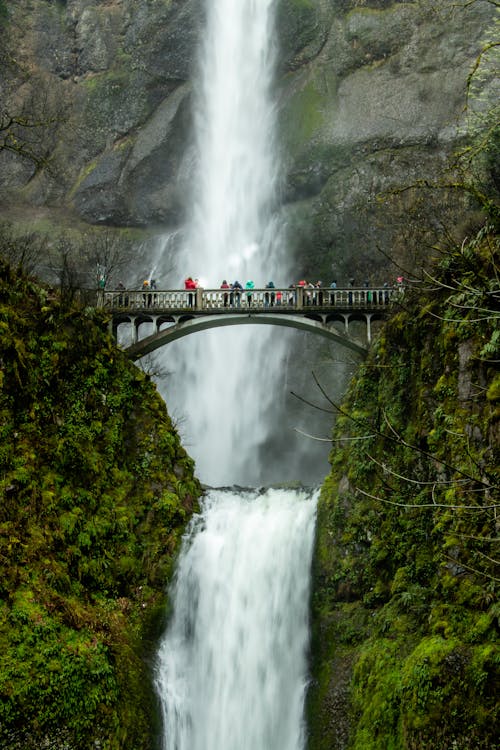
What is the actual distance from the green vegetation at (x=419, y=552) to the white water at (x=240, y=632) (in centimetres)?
73

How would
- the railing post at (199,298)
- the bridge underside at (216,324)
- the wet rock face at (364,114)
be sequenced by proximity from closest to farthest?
the bridge underside at (216,324)
the railing post at (199,298)
the wet rock face at (364,114)

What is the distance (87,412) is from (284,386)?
17886mm

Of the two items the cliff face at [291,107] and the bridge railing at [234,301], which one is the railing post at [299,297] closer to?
the bridge railing at [234,301]

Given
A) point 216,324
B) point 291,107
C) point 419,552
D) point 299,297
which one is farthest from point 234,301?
point 291,107

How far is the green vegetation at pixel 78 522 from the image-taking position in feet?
50.3

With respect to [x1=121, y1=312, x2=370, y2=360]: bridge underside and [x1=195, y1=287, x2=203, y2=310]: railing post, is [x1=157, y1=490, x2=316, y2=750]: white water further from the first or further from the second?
[x1=195, y1=287, x2=203, y2=310]: railing post

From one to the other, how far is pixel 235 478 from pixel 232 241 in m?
15.1

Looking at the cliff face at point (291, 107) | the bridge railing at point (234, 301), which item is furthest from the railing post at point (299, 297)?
the cliff face at point (291, 107)

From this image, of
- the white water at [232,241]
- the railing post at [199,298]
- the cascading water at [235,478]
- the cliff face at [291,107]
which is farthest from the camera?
the cliff face at [291,107]

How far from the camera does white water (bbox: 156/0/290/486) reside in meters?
37.3

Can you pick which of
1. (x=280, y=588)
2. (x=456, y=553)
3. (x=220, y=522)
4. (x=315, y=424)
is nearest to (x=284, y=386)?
(x=315, y=424)

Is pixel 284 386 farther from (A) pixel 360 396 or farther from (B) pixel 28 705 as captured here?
(B) pixel 28 705

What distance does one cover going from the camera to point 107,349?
928 inches

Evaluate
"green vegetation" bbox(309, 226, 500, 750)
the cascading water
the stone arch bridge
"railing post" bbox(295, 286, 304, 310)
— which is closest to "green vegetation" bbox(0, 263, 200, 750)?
the cascading water
